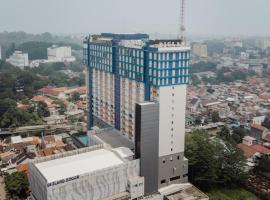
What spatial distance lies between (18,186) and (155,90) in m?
5.25

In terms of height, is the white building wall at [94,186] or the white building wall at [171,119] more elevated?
the white building wall at [171,119]

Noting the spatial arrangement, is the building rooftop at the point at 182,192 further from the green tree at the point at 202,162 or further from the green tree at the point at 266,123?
the green tree at the point at 266,123

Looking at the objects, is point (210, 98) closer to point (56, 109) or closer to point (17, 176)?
point (56, 109)

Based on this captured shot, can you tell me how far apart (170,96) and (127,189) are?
3.09 metres

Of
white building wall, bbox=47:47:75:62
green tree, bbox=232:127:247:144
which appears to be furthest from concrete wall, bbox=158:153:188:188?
white building wall, bbox=47:47:75:62

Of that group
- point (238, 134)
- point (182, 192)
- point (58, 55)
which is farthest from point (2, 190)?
point (58, 55)

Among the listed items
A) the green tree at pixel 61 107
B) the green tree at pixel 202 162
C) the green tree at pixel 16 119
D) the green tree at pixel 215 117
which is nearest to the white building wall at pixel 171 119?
the green tree at pixel 202 162

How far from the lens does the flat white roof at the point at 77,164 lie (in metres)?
9.33

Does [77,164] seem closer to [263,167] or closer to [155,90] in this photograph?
[155,90]

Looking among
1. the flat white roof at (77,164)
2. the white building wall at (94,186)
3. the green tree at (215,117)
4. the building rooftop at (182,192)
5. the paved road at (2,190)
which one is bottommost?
the paved road at (2,190)

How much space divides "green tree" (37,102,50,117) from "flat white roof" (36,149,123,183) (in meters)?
10.7

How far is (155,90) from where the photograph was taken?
1068cm

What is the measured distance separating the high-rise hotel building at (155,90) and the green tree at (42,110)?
9.00m

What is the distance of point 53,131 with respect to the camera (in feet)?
59.1
